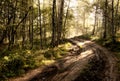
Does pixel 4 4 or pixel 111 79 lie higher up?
pixel 4 4

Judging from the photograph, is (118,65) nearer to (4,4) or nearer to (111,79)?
(111,79)

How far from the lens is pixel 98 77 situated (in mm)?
12703

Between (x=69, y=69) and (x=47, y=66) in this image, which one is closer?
(x=69, y=69)

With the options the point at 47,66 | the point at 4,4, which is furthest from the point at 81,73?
the point at 4,4

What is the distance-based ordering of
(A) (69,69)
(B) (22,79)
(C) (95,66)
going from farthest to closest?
(C) (95,66)
(A) (69,69)
(B) (22,79)

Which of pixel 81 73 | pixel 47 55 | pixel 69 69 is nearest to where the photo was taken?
pixel 81 73

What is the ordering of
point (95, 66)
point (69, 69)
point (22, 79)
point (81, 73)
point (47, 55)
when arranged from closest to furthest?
point (22, 79) → point (81, 73) → point (69, 69) → point (95, 66) → point (47, 55)

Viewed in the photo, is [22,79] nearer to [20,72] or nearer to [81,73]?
[20,72]

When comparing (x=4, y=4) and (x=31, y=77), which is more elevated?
(x=4, y=4)

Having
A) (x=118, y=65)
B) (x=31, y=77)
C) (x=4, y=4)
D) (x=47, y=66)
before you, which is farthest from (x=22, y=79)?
(x=4, y=4)

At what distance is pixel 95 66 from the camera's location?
15.6m

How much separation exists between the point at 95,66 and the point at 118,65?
2390 mm

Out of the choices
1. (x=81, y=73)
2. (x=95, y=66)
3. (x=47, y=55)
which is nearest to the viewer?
(x=81, y=73)

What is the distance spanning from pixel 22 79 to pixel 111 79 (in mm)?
6413
